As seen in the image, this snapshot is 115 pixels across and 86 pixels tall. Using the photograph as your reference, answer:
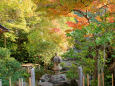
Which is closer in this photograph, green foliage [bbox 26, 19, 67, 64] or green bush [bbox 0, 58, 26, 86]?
green bush [bbox 0, 58, 26, 86]

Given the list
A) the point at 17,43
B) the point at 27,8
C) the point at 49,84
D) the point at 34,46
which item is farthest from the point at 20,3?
the point at 49,84

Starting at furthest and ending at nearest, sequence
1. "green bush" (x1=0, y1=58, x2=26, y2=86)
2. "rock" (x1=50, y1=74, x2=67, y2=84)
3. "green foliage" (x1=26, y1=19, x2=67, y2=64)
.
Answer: "green foliage" (x1=26, y1=19, x2=67, y2=64), "green bush" (x1=0, y1=58, x2=26, y2=86), "rock" (x1=50, y1=74, x2=67, y2=84)

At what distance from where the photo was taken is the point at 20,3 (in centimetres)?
865

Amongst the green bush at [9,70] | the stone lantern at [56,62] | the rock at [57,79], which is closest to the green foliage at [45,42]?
the green bush at [9,70]

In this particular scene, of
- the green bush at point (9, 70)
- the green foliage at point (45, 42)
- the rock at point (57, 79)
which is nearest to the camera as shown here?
the rock at point (57, 79)

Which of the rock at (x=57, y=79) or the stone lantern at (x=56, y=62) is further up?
the stone lantern at (x=56, y=62)

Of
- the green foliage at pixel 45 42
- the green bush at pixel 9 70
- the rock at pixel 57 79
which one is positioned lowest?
the rock at pixel 57 79

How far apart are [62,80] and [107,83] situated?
7.27ft

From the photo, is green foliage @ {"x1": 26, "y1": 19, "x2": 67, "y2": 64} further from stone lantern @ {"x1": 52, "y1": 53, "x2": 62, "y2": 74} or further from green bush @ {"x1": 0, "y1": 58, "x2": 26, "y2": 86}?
stone lantern @ {"x1": 52, "y1": 53, "x2": 62, "y2": 74}

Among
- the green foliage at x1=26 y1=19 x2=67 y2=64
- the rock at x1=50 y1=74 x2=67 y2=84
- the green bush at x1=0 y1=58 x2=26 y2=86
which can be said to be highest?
the green foliage at x1=26 y1=19 x2=67 y2=64

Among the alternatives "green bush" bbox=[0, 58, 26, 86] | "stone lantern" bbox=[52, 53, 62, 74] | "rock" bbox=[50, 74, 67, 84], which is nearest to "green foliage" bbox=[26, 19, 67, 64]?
"green bush" bbox=[0, 58, 26, 86]

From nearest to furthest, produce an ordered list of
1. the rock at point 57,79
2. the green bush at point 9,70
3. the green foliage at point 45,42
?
1. the rock at point 57,79
2. the green bush at point 9,70
3. the green foliage at point 45,42

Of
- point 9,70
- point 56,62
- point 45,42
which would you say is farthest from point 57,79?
point 45,42

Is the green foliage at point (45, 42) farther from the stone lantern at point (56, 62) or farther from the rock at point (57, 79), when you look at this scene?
the rock at point (57, 79)
